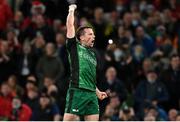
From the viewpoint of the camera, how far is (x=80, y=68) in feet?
40.0

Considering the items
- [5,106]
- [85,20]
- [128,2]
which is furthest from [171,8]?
[5,106]

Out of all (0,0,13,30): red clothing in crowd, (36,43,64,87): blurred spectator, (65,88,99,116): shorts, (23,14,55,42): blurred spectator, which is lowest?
(65,88,99,116): shorts

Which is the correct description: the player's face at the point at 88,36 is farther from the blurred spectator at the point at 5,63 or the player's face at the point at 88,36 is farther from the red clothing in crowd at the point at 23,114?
the blurred spectator at the point at 5,63

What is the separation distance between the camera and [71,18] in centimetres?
1198

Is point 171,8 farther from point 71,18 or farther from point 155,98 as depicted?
point 71,18

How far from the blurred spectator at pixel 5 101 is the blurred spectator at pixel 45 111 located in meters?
0.60

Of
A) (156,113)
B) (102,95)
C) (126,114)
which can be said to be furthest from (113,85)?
(102,95)

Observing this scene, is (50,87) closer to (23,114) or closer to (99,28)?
(23,114)

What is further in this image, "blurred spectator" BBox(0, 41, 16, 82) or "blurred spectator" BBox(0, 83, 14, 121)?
"blurred spectator" BBox(0, 41, 16, 82)

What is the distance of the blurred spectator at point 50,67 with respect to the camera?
1872cm

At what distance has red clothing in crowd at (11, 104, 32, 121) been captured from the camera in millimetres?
17520

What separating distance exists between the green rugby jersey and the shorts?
3.7 inches

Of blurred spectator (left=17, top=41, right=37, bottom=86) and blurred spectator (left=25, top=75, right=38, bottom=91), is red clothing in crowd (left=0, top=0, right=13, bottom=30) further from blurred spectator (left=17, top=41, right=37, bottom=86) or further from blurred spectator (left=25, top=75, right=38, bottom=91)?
blurred spectator (left=25, top=75, right=38, bottom=91)

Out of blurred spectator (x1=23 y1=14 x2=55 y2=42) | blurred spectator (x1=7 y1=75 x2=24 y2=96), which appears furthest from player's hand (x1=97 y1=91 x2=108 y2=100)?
blurred spectator (x1=23 y1=14 x2=55 y2=42)
